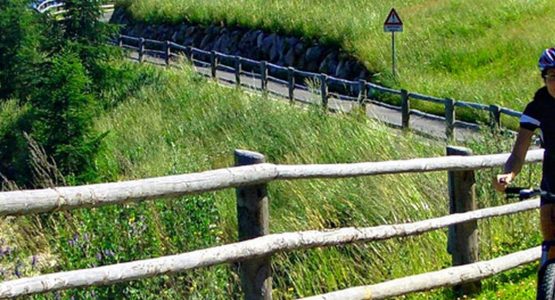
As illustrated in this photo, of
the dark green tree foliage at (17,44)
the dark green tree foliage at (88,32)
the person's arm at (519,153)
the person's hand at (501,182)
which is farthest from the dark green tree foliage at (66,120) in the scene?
the person's hand at (501,182)

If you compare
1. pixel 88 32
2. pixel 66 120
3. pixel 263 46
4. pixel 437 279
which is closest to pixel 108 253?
pixel 437 279

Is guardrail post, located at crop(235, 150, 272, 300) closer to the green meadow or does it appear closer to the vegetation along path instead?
the green meadow

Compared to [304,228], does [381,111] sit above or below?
below

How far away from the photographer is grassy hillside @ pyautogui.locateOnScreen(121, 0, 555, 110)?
950 inches

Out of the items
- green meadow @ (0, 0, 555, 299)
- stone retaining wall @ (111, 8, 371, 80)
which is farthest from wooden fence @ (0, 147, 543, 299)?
stone retaining wall @ (111, 8, 371, 80)

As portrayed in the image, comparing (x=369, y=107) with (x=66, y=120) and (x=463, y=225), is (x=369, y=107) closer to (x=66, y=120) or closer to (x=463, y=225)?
(x=66, y=120)

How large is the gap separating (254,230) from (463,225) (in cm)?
221

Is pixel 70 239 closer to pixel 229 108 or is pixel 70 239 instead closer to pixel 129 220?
pixel 129 220

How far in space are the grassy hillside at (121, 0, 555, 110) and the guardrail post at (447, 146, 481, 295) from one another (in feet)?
45.2

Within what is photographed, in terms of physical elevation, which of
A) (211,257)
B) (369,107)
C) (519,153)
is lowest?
(369,107)

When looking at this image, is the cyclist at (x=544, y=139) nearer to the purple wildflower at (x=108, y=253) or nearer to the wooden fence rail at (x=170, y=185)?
the wooden fence rail at (x=170, y=185)

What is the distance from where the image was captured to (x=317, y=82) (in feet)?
72.4

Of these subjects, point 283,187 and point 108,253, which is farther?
point 283,187

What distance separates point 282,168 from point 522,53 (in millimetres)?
20107
